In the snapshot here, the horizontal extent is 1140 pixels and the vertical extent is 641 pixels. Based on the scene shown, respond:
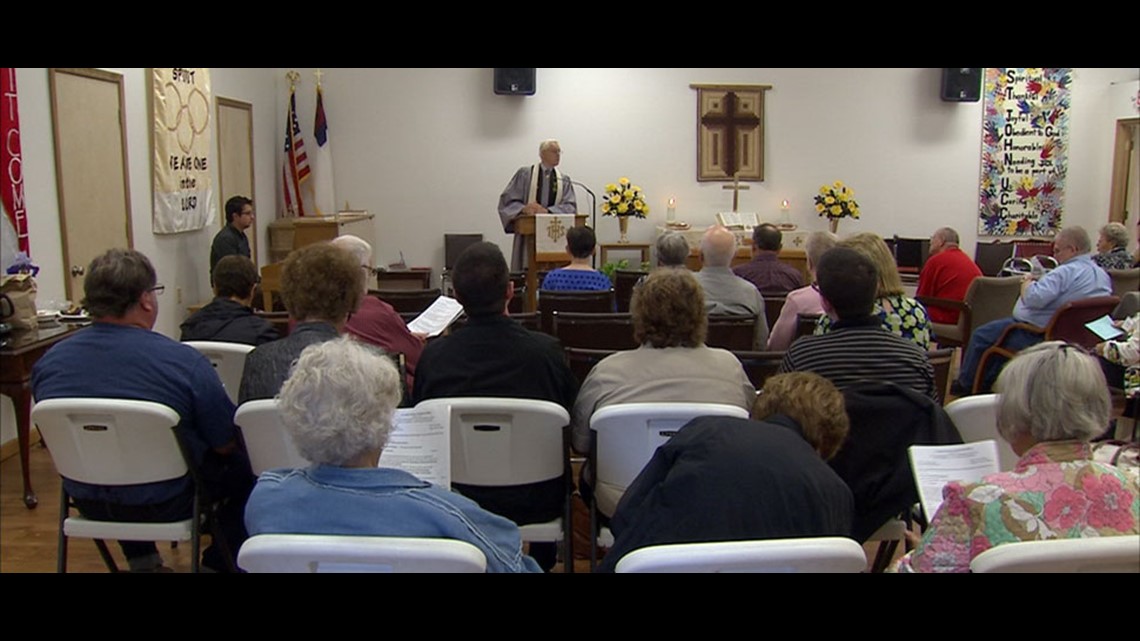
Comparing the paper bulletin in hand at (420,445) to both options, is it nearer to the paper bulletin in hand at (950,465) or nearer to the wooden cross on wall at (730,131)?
the paper bulletin in hand at (950,465)

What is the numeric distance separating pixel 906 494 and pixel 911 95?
28.1ft

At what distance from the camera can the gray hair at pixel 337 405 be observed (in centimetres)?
171

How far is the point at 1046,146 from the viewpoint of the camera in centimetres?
1025

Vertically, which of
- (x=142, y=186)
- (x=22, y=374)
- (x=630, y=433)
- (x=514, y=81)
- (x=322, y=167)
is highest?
(x=514, y=81)

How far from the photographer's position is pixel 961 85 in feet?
32.8

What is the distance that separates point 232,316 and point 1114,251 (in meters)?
5.81

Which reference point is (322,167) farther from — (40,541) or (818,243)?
(818,243)

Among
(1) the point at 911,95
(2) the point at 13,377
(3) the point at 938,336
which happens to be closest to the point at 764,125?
(1) the point at 911,95

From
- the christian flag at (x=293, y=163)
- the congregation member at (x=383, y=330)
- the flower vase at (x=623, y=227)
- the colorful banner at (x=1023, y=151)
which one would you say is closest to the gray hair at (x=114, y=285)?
the congregation member at (x=383, y=330)

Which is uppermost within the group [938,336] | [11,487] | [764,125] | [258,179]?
[764,125]

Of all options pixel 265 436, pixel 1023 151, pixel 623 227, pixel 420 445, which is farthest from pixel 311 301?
pixel 1023 151

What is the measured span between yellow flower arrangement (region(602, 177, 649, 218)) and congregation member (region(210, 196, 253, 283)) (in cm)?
356
